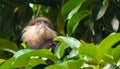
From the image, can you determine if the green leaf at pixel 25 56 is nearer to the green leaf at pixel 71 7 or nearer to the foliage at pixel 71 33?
the foliage at pixel 71 33

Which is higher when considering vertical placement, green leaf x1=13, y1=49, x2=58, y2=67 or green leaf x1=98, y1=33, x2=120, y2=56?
green leaf x1=13, y1=49, x2=58, y2=67

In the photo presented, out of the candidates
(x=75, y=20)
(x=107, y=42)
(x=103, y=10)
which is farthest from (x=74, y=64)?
(x=103, y=10)

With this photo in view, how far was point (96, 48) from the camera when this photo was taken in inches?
38.8

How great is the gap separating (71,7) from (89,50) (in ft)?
1.69

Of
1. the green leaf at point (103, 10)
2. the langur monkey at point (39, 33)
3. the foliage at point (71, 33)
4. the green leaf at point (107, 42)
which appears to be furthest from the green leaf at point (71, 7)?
the langur monkey at point (39, 33)

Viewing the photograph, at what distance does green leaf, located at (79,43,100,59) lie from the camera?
3.20 ft

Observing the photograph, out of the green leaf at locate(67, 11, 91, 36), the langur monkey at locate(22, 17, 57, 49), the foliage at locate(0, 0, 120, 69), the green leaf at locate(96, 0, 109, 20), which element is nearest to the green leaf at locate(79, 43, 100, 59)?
the foliage at locate(0, 0, 120, 69)

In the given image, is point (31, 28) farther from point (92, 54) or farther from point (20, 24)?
point (92, 54)

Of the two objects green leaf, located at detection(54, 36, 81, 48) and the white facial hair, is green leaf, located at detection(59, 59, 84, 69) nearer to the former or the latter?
green leaf, located at detection(54, 36, 81, 48)

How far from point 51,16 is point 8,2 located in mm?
287

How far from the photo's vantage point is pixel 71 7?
4.85 feet

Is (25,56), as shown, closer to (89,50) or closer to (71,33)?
(89,50)

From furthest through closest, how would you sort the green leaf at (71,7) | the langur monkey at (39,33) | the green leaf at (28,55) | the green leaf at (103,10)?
the langur monkey at (39,33) → the green leaf at (103,10) → the green leaf at (71,7) → the green leaf at (28,55)

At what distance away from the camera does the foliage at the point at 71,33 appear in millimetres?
991
